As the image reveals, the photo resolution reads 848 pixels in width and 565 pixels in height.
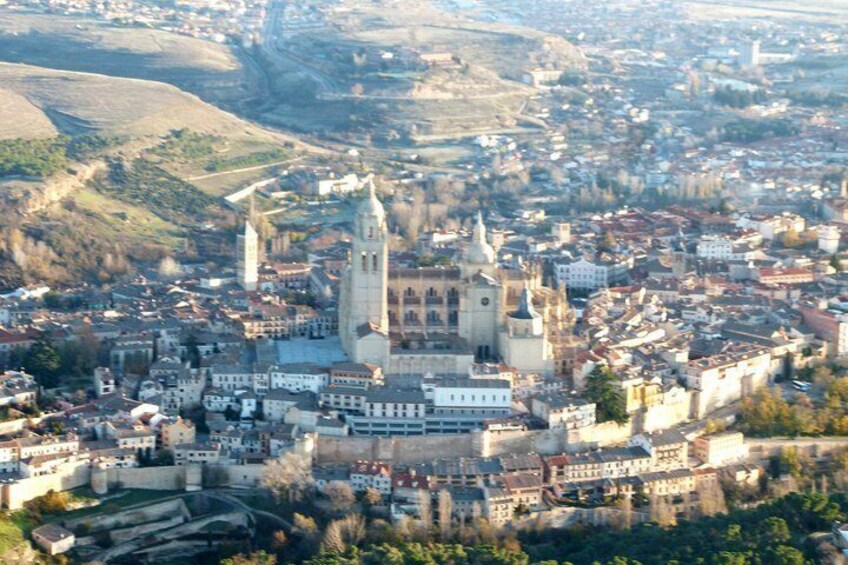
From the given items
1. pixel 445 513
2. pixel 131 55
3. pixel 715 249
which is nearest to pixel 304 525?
pixel 445 513

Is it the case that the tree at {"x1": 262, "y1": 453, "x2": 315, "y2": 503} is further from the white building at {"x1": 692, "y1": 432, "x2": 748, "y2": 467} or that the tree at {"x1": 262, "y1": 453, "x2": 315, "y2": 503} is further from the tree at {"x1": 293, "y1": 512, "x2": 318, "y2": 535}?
the white building at {"x1": 692, "y1": 432, "x2": 748, "y2": 467}

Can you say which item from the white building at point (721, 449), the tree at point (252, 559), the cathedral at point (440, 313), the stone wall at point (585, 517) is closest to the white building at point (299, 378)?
the cathedral at point (440, 313)

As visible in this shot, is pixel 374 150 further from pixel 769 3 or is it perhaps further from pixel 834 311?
pixel 769 3

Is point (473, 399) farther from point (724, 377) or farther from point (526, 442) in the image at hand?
point (724, 377)

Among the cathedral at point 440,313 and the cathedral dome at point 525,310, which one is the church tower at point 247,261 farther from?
the cathedral dome at point 525,310

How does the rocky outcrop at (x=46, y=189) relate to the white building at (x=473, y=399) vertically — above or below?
below

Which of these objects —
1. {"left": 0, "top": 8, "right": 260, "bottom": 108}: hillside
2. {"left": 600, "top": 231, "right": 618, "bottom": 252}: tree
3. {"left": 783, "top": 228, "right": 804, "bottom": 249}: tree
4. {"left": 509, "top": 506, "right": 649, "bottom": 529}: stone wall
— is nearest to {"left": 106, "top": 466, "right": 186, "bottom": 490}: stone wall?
{"left": 509, "top": 506, "right": 649, "bottom": 529}: stone wall

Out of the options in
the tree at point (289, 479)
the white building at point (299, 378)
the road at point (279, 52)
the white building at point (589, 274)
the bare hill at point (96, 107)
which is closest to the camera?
the tree at point (289, 479)

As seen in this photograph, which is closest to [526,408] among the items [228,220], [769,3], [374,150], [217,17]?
[228,220]
